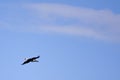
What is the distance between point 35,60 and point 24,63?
6.50m

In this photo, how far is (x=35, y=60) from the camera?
117875 mm

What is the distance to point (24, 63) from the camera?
4734 inches
